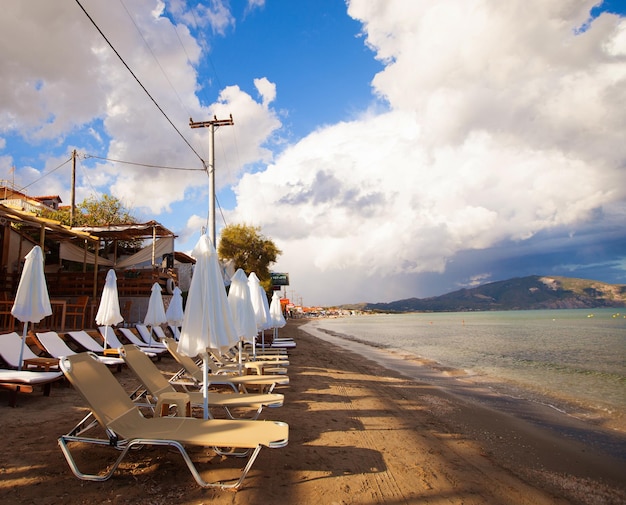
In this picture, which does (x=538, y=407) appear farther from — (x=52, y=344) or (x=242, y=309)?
(x=52, y=344)

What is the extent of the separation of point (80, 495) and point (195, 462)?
981mm

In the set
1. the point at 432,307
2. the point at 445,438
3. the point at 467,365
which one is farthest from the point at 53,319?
the point at 432,307

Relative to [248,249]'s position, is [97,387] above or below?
below

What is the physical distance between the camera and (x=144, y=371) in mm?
4859

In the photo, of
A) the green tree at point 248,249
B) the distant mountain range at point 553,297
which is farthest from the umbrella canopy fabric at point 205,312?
the distant mountain range at point 553,297

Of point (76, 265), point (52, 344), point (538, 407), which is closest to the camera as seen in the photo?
point (52, 344)

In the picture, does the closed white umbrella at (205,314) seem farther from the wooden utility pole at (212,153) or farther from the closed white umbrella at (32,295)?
the wooden utility pole at (212,153)

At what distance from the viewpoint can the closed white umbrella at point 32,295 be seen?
6.34 m

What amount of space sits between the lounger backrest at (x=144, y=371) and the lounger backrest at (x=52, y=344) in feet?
10.8

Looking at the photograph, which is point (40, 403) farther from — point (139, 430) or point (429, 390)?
point (429, 390)

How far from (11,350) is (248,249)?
2501 cm

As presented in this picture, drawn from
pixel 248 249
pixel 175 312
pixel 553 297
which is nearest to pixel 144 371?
pixel 175 312

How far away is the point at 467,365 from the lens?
14203 mm

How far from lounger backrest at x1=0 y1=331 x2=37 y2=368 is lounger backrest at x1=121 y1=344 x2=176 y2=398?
2742 mm
